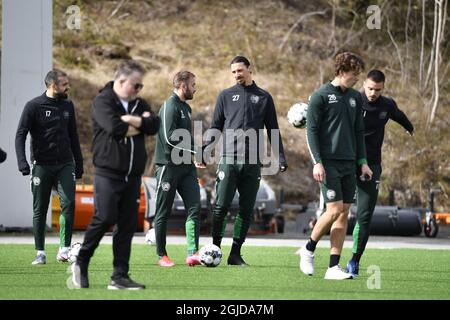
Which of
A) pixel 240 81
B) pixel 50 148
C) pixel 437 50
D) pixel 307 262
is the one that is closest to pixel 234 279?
pixel 307 262

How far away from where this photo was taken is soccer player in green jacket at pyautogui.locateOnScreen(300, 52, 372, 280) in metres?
11.8

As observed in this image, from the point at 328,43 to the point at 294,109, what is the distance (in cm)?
2420

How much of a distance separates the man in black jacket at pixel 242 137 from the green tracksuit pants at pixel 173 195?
0.34 meters

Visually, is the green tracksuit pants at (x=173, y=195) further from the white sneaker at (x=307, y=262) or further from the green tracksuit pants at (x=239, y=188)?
the white sneaker at (x=307, y=262)

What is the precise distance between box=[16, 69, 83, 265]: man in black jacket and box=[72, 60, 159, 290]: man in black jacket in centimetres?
355

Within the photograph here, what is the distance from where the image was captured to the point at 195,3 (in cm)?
4041

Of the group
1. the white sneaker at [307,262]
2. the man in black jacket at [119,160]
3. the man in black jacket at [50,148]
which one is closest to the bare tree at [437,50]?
the man in black jacket at [50,148]

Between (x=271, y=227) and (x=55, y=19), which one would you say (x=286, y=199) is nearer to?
(x=271, y=227)

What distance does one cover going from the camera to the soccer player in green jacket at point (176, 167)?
13.6 metres

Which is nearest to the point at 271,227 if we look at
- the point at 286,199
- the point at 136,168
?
the point at 286,199

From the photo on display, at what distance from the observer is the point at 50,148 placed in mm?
13742

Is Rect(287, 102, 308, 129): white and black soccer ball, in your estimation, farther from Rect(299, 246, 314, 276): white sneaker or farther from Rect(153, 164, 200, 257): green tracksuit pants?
Rect(299, 246, 314, 276): white sneaker

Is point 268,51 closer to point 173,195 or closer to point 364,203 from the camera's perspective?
point 173,195
